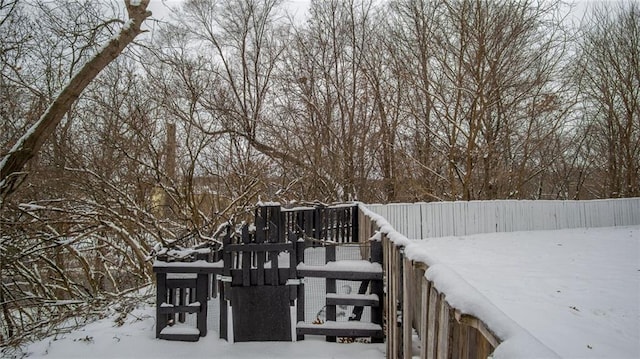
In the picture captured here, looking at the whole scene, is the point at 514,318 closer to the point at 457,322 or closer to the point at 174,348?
the point at 457,322

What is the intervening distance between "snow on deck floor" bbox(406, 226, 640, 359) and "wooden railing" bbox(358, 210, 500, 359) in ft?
0.28

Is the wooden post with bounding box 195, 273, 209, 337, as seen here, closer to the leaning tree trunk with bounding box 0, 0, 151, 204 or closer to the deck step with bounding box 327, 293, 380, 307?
the deck step with bounding box 327, 293, 380, 307

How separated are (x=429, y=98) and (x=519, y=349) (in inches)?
653

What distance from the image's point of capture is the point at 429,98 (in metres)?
16.3

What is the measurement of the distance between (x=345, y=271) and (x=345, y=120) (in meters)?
13.6

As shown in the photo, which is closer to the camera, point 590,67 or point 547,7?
point 547,7

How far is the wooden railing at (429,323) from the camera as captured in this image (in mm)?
1220

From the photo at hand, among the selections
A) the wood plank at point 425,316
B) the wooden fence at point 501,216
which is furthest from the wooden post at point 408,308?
the wooden fence at point 501,216

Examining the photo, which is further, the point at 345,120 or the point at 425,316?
the point at 345,120

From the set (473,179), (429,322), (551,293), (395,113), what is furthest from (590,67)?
(429,322)

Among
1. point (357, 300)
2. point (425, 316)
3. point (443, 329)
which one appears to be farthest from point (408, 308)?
point (357, 300)

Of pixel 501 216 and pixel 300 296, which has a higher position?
pixel 501 216

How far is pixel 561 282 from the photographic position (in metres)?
6.53

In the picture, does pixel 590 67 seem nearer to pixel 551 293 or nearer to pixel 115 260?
pixel 551 293
